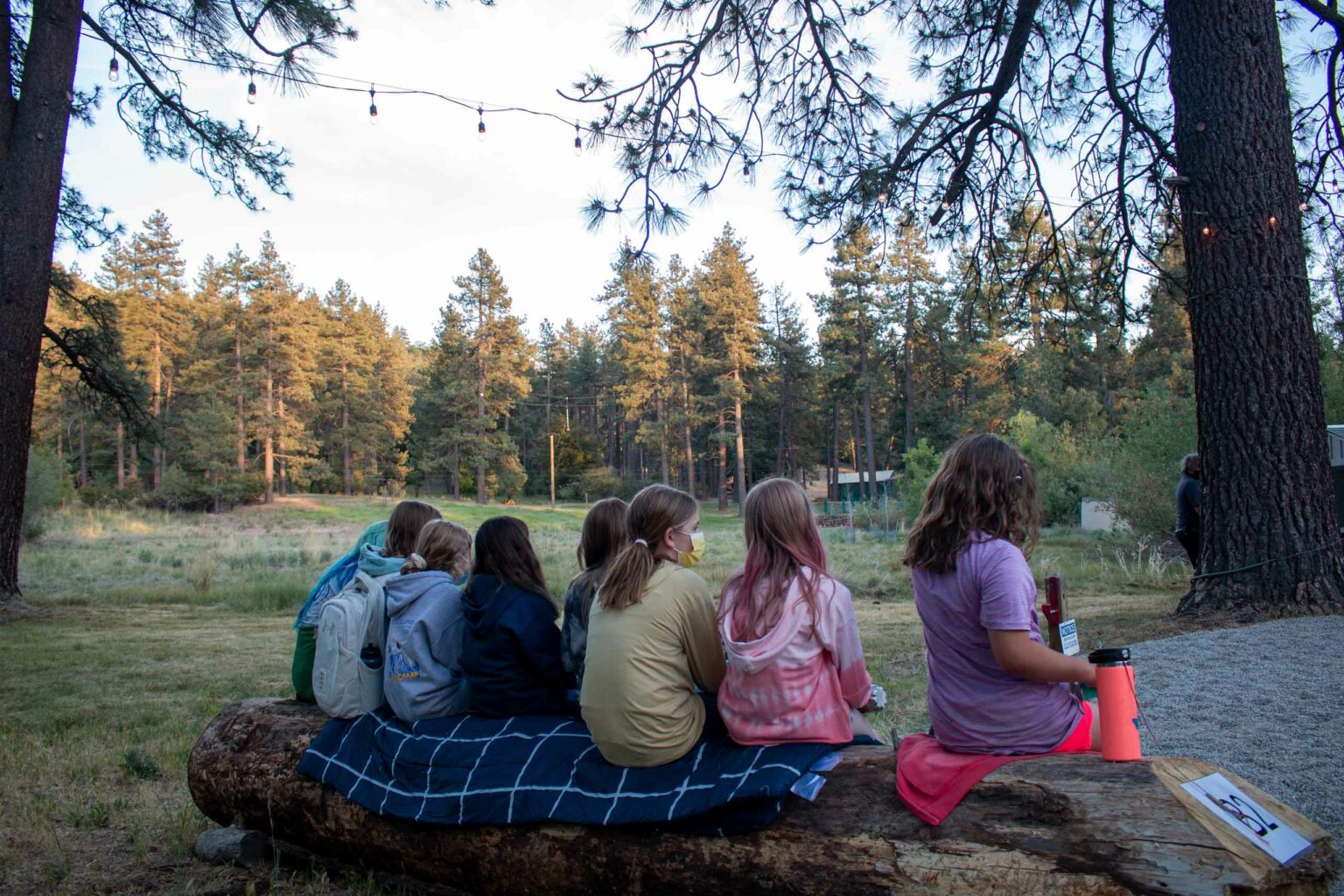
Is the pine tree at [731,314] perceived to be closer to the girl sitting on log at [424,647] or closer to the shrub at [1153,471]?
the shrub at [1153,471]

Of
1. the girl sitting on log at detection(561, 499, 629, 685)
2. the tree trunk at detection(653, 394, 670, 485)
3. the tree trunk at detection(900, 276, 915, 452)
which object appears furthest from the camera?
the tree trunk at detection(653, 394, 670, 485)

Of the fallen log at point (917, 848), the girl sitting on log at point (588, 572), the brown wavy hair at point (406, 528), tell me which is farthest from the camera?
the brown wavy hair at point (406, 528)

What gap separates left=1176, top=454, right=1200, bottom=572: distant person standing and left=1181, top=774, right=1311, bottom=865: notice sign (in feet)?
24.7

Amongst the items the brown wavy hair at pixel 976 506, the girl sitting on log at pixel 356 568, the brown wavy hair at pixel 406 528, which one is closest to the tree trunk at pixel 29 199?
the girl sitting on log at pixel 356 568

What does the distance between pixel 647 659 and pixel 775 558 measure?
53 centimetres

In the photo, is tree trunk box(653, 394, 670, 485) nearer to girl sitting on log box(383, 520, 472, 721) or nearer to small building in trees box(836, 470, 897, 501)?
small building in trees box(836, 470, 897, 501)

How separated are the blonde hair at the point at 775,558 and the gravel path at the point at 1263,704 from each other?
1.89m

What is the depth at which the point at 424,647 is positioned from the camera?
3691 mm

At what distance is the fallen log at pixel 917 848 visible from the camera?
2303 mm

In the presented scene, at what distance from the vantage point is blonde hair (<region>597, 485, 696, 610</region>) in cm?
298

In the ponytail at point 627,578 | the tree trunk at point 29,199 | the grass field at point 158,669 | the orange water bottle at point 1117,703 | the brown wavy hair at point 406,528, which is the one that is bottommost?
the grass field at point 158,669

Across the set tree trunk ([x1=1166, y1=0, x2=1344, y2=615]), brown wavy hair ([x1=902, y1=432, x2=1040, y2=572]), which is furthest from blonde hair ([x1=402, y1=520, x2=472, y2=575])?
tree trunk ([x1=1166, y1=0, x2=1344, y2=615])

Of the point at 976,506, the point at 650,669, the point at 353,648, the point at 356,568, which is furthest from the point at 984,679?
the point at 356,568

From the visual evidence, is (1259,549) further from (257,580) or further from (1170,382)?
(1170,382)
